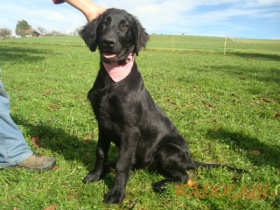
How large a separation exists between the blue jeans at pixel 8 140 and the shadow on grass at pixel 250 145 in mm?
2833

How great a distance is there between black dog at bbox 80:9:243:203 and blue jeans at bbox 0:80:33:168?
86 centimetres

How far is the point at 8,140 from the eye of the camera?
3080 mm

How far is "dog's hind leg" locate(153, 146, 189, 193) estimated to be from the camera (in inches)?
123

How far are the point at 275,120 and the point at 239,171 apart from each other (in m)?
2.71

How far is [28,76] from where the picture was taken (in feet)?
30.3

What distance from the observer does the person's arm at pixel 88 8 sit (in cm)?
323

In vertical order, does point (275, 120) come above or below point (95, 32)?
below

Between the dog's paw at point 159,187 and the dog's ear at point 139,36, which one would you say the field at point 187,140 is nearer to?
the dog's paw at point 159,187

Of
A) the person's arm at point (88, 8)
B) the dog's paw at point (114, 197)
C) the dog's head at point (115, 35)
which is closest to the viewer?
the dog's paw at point (114, 197)

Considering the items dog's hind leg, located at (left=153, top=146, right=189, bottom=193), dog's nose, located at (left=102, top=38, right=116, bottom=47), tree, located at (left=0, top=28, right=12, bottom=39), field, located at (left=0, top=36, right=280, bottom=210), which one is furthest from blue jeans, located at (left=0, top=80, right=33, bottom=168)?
tree, located at (left=0, top=28, right=12, bottom=39)

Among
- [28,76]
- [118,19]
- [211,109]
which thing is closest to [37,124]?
[118,19]

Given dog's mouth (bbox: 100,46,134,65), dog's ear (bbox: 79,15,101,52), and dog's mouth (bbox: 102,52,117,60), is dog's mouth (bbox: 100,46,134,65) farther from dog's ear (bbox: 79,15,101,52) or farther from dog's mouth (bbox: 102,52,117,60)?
dog's ear (bbox: 79,15,101,52)

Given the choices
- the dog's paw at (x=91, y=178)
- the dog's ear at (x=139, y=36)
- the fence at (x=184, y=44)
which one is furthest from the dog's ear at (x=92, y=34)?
the fence at (x=184, y=44)

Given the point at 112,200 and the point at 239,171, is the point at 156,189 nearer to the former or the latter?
the point at 112,200
